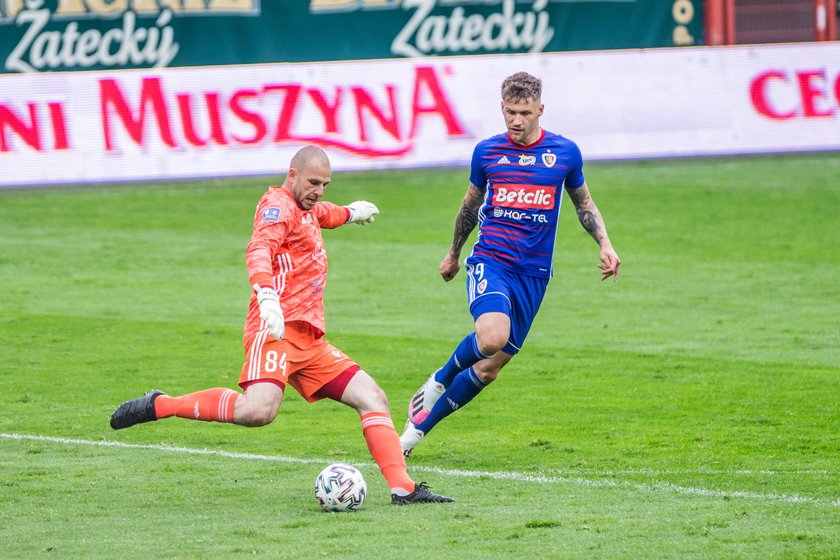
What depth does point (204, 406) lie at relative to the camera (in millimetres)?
7184

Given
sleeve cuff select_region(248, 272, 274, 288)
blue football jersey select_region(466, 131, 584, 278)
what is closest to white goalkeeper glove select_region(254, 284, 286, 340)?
sleeve cuff select_region(248, 272, 274, 288)

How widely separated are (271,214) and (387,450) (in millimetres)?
1301

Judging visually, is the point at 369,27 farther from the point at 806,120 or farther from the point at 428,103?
the point at 806,120

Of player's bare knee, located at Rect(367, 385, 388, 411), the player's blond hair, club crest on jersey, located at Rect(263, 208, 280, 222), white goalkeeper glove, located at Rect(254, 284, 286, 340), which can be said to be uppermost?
the player's blond hair

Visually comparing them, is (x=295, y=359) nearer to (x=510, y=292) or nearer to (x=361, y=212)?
(x=361, y=212)

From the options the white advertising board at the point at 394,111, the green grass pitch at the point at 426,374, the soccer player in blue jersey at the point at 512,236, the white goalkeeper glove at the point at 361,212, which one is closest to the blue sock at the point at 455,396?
the soccer player in blue jersey at the point at 512,236

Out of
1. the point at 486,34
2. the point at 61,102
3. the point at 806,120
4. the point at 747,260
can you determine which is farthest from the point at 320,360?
the point at 486,34

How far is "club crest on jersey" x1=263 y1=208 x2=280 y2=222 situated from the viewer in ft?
23.1

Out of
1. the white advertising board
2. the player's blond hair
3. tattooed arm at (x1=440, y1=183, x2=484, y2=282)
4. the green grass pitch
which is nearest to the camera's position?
the green grass pitch

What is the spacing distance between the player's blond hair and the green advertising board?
1540cm

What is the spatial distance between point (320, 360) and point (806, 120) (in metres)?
15.6

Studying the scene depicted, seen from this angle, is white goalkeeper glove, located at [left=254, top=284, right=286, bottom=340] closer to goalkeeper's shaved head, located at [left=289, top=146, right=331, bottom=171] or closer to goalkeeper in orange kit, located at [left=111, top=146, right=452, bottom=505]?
goalkeeper in orange kit, located at [left=111, top=146, right=452, bottom=505]

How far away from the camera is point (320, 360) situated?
287 inches

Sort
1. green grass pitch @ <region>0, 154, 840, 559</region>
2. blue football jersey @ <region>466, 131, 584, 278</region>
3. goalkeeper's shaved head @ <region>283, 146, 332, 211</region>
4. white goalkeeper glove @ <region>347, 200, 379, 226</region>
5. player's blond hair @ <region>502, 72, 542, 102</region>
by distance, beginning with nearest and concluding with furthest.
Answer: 1. green grass pitch @ <region>0, 154, 840, 559</region>
2. goalkeeper's shaved head @ <region>283, 146, 332, 211</region>
3. white goalkeeper glove @ <region>347, 200, 379, 226</region>
4. player's blond hair @ <region>502, 72, 542, 102</region>
5. blue football jersey @ <region>466, 131, 584, 278</region>
